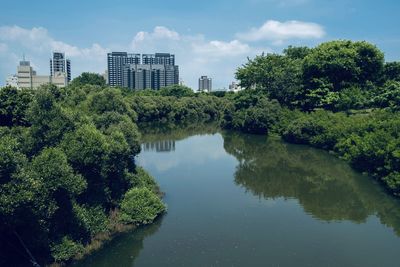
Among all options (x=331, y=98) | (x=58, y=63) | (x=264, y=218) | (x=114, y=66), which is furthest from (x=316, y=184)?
(x=58, y=63)

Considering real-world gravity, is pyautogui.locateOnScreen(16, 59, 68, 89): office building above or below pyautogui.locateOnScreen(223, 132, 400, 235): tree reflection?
above

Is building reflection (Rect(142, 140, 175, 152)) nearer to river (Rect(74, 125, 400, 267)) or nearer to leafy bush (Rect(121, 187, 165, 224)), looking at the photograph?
river (Rect(74, 125, 400, 267))

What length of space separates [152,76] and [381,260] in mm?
154926

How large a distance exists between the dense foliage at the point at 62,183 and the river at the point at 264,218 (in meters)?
1.33

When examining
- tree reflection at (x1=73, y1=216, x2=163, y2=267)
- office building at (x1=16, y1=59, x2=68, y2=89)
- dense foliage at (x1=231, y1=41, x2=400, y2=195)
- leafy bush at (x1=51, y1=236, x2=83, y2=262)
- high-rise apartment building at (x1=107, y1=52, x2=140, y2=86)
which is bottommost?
tree reflection at (x1=73, y1=216, x2=163, y2=267)

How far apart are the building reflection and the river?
6260mm

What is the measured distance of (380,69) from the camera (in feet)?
180

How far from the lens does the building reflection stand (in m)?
47.2

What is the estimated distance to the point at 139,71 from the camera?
16338 centimetres

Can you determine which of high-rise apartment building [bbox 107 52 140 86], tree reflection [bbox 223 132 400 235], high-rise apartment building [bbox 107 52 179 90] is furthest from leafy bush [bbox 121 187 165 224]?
high-rise apartment building [bbox 107 52 140 86]

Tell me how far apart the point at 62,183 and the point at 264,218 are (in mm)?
12243

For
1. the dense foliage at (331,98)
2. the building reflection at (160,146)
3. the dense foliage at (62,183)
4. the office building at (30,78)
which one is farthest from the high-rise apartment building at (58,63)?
the dense foliage at (62,183)

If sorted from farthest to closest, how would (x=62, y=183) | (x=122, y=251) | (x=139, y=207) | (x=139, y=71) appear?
(x=139, y=71), (x=139, y=207), (x=122, y=251), (x=62, y=183)

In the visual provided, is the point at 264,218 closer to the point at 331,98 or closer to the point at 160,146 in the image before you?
the point at 160,146
